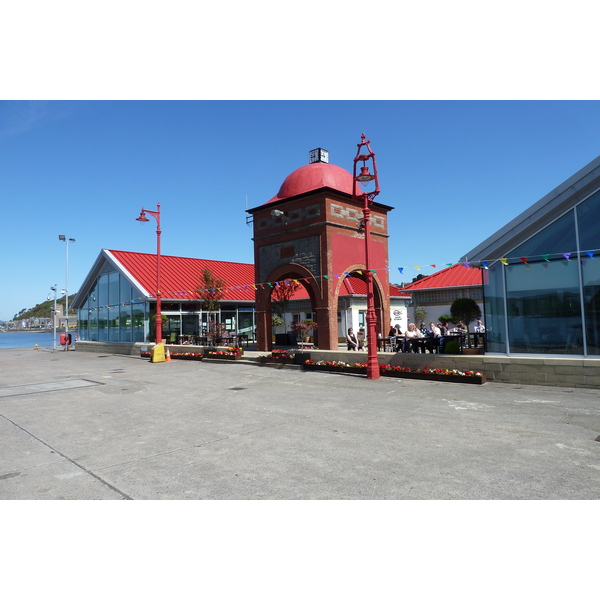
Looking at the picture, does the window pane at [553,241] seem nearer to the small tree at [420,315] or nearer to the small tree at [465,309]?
the small tree at [465,309]

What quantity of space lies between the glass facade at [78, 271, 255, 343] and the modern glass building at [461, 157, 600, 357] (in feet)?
59.4

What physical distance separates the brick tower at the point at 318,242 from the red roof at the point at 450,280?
343 inches

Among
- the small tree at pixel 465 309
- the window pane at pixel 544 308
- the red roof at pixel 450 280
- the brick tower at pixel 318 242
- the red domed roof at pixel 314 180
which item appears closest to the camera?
the window pane at pixel 544 308

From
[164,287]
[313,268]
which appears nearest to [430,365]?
[313,268]

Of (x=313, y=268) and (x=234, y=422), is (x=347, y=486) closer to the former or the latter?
(x=234, y=422)

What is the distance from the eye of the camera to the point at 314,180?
20719mm

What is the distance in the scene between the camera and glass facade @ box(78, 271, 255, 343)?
27.5 metres

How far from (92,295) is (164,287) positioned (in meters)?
8.62

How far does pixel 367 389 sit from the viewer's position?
11906 mm

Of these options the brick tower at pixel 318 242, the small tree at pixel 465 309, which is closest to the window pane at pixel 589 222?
the small tree at pixel 465 309

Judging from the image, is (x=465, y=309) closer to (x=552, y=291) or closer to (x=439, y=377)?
(x=439, y=377)

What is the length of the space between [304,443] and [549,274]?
28.5 ft

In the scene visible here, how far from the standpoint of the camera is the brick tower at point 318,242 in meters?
19.3

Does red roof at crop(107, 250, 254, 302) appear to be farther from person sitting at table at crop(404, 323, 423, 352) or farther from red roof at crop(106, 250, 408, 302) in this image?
person sitting at table at crop(404, 323, 423, 352)
